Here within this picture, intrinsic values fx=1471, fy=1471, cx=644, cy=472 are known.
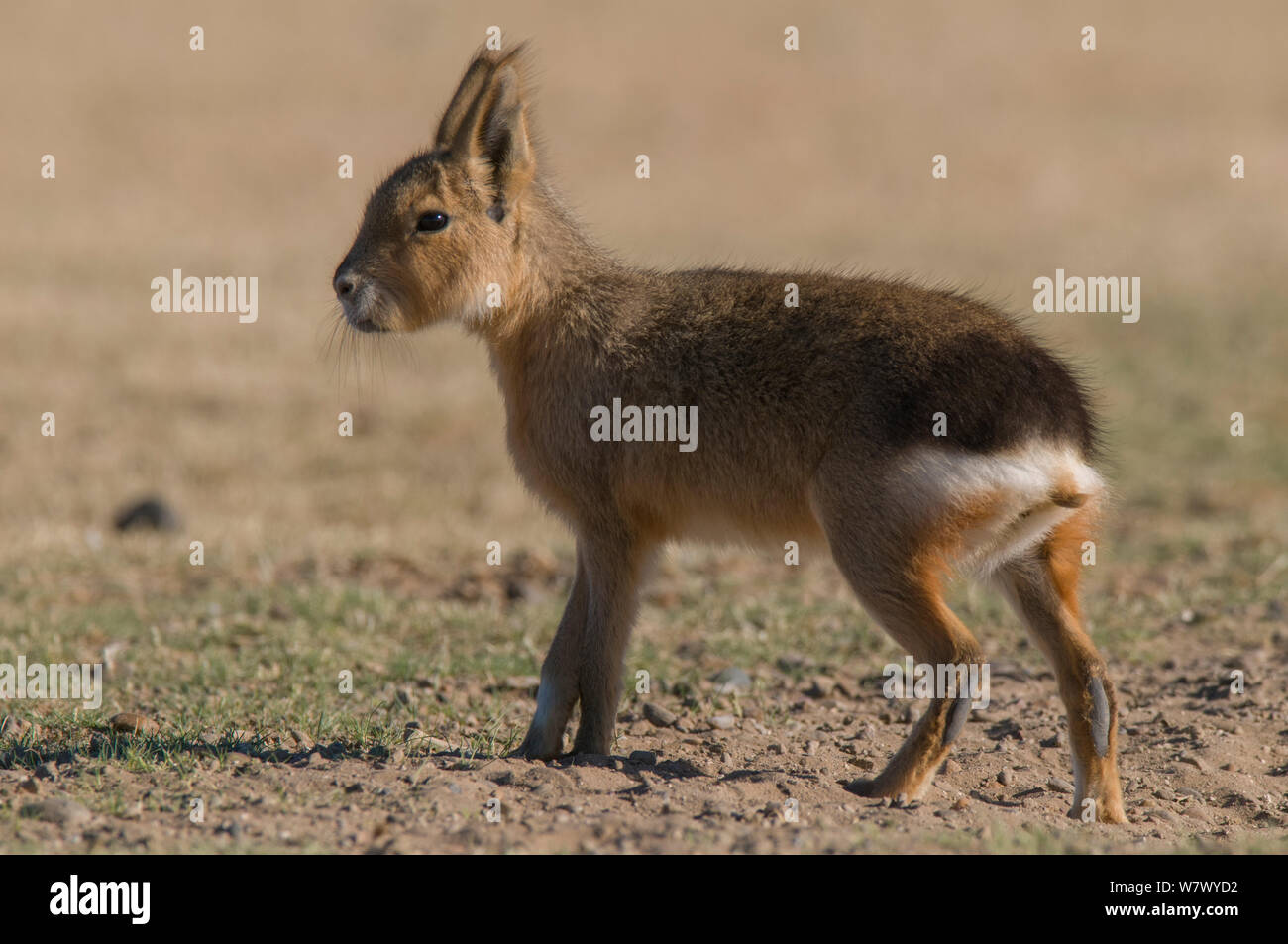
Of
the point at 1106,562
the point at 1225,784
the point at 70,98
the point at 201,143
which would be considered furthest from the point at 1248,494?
the point at 70,98

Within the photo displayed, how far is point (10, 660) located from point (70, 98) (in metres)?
23.8

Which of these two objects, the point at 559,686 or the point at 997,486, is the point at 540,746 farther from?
the point at 997,486

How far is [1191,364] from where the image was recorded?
57.5 feet

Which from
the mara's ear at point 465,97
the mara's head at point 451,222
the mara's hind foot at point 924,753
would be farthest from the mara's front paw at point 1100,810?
the mara's ear at point 465,97

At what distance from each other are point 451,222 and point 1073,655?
3193 millimetres

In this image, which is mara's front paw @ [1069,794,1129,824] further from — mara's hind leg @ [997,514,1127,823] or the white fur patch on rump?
the white fur patch on rump

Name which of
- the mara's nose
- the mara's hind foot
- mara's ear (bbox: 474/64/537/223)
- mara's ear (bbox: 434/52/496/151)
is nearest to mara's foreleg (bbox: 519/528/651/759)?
the mara's hind foot

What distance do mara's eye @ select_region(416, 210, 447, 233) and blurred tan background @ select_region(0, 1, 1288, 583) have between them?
1.21m

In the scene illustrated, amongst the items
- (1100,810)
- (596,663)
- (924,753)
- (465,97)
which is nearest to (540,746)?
(596,663)

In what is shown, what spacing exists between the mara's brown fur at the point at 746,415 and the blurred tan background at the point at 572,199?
1048 millimetres

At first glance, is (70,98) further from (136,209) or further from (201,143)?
(136,209)

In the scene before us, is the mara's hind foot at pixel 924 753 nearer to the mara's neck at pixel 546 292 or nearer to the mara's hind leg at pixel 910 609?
the mara's hind leg at pixel 910 609

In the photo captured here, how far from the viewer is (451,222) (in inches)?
254

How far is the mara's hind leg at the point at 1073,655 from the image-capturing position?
5.77 metres
